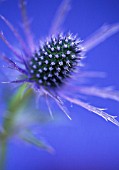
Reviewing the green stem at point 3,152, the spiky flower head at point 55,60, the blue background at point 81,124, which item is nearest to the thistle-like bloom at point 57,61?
the spiky flower head at point 55,60

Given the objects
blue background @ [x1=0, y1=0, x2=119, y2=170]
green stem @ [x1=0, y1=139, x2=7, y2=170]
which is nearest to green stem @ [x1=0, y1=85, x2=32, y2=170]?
green stem @ [x1=0, y1=139, x2=7, y2=170]

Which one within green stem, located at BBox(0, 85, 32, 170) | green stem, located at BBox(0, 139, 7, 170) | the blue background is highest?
the blue background

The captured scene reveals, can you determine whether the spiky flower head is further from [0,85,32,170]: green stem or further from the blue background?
the blue background

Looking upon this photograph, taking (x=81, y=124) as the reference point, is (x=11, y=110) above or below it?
below

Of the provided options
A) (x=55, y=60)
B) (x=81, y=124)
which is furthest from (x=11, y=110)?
(x=81, y=124)

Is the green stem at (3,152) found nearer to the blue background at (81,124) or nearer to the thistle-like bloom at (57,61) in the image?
the thistle-like bloom at (57,61)

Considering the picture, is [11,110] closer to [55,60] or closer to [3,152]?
[3,152]

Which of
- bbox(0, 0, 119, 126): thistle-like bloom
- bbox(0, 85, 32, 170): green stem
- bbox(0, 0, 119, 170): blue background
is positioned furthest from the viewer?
bbox(0, 0, 119, 170): blue background

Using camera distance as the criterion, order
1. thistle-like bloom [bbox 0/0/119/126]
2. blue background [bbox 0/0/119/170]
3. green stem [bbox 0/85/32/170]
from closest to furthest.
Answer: thistle-like bloom [bbox 0/0/119/126] → green stem [bbox 0/85/32/170] → blue background [bbox 0/0/119/170]

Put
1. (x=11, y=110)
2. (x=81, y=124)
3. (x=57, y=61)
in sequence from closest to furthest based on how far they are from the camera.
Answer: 1. (x=57, y=61)
2. (x=11, y=110)
3. (x=81, y=124)
